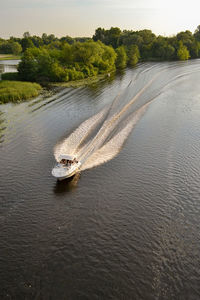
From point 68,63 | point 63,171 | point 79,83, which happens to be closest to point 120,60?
point 68,63

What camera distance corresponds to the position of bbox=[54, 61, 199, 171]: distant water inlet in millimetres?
39331

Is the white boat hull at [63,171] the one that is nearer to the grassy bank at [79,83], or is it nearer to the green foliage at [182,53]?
the grassy bank at [79,83]

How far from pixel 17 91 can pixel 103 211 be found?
60.1 m

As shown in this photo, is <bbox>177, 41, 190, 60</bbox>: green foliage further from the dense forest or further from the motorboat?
the motorboat

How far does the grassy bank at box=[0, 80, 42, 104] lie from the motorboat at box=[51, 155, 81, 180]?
4483 cm

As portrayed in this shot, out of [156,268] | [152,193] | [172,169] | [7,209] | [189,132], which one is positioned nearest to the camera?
[156,268]

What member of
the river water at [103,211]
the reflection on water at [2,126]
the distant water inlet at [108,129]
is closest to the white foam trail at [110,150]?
the distant water inlet at [108,129]

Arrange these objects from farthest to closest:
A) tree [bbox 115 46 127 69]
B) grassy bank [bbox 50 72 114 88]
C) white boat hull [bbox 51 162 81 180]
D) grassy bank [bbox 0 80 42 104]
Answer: tree [bbox 115 46 127 69] → grassy bank [bbox 50 72 114 88] → grassy bank [bbox 0 80 42 104] → white boat hull [bbox 51 162 81 180]

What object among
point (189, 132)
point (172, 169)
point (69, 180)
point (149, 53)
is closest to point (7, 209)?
point (69, 180)

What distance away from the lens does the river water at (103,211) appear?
2062cm

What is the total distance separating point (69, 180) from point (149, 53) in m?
165

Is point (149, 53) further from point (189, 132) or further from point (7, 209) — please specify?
point (7, 209)

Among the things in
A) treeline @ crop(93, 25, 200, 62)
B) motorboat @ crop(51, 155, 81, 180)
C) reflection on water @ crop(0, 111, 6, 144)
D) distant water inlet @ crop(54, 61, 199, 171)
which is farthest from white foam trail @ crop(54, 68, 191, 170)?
treeline @ crop(93, 25, 200, 62)

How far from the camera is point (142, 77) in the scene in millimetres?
99438
